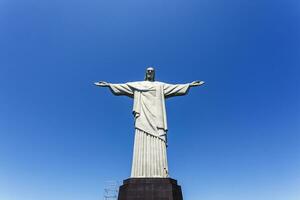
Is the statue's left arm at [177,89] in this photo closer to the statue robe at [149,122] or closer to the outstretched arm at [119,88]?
the statue robe at [149,122]

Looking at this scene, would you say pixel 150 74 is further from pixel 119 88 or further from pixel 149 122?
pixel 149 122

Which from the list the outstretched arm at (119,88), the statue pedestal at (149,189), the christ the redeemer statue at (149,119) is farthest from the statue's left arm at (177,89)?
the statue pedestal at (149,189)

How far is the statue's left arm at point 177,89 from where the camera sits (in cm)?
1277

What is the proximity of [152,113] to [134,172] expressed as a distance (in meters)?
2.60

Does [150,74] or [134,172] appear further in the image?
[150,74]

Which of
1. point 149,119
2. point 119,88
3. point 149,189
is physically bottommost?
point 149,189

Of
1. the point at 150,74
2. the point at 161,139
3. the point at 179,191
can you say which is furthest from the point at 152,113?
the point at 179,191

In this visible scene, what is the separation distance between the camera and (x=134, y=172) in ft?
35.0

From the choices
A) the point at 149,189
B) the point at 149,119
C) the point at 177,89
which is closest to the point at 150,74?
the point at 177,89

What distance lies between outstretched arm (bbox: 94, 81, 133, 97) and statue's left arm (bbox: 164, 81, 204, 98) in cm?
162

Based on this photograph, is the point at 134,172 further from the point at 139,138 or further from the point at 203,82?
the point at 203,82

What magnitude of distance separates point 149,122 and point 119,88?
2.18m

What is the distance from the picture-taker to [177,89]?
42.1 ft

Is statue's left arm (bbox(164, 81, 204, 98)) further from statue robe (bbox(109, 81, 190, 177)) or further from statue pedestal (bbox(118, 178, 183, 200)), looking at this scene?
statue pedestal (bbox(118, 178, 183, 200))
